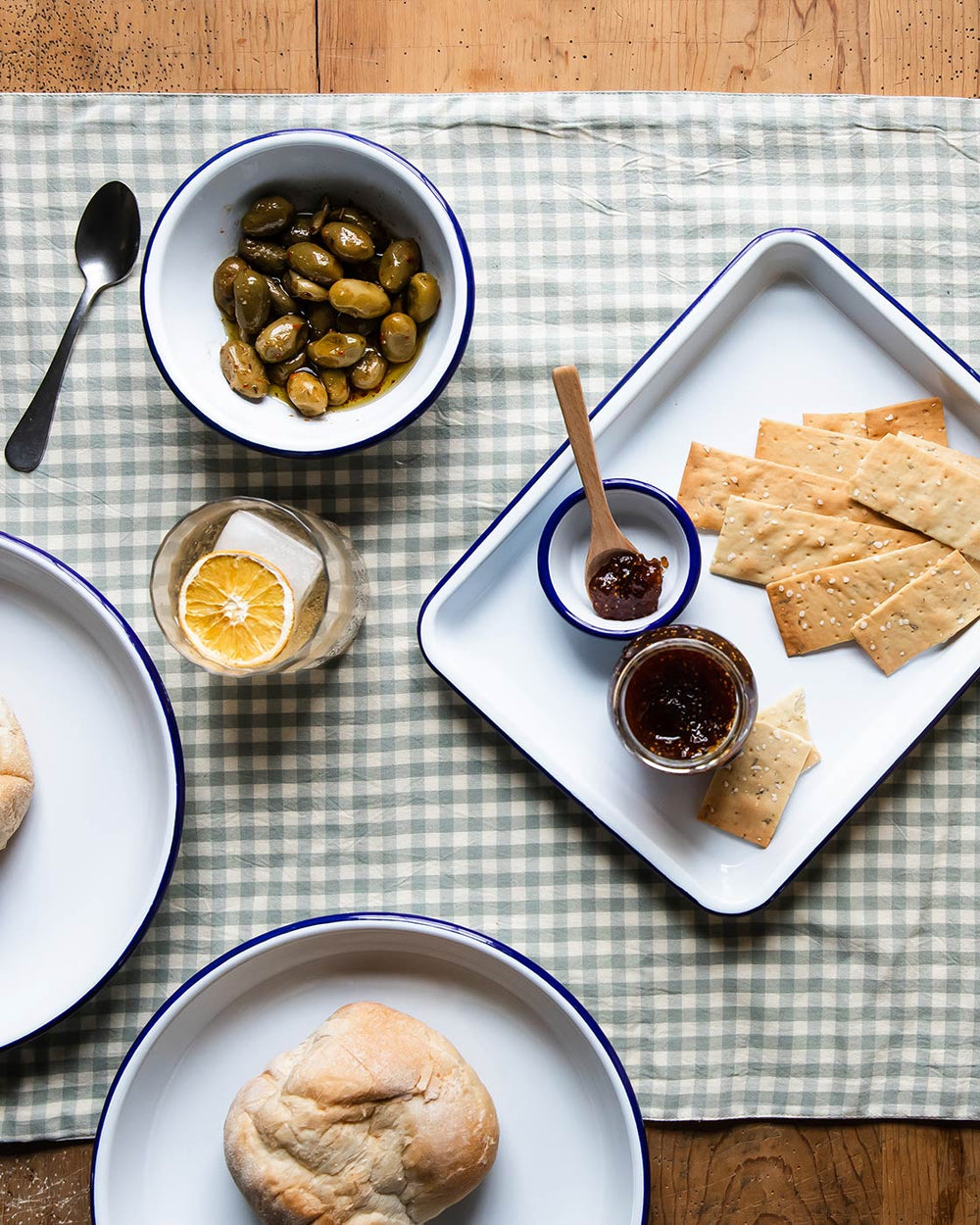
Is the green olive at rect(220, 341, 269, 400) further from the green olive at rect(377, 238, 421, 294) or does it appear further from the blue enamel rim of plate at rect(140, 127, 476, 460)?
the green olive at rect(377, 238, 421, 294)

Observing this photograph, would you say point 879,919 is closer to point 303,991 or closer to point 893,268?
point 303,991

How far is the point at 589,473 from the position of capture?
1.57 meters

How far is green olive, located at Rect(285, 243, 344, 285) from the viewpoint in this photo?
1603 millimetres

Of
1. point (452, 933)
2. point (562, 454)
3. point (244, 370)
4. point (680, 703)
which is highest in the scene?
point (244, 370)

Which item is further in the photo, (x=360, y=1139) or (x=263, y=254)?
(x=263, y=254)

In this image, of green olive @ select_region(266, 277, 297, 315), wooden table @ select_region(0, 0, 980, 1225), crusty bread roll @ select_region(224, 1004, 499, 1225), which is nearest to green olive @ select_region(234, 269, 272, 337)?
green olive @ select_region(266, 277, 297, 315)

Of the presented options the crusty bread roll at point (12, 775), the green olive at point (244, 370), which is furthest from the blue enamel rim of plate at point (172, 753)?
the green olive at point (244, 370)

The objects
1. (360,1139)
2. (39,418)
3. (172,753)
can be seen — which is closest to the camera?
(360,1139)

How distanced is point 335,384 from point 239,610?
0.40 metres

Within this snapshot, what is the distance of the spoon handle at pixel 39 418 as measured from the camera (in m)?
1.70

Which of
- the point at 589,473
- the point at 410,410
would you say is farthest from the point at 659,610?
the point at 410,410

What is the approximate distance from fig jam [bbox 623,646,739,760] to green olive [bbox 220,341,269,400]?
0.74 meters

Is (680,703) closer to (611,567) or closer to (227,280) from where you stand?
(611,567)

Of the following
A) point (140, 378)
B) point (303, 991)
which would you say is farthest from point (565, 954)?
point (140, 378)
